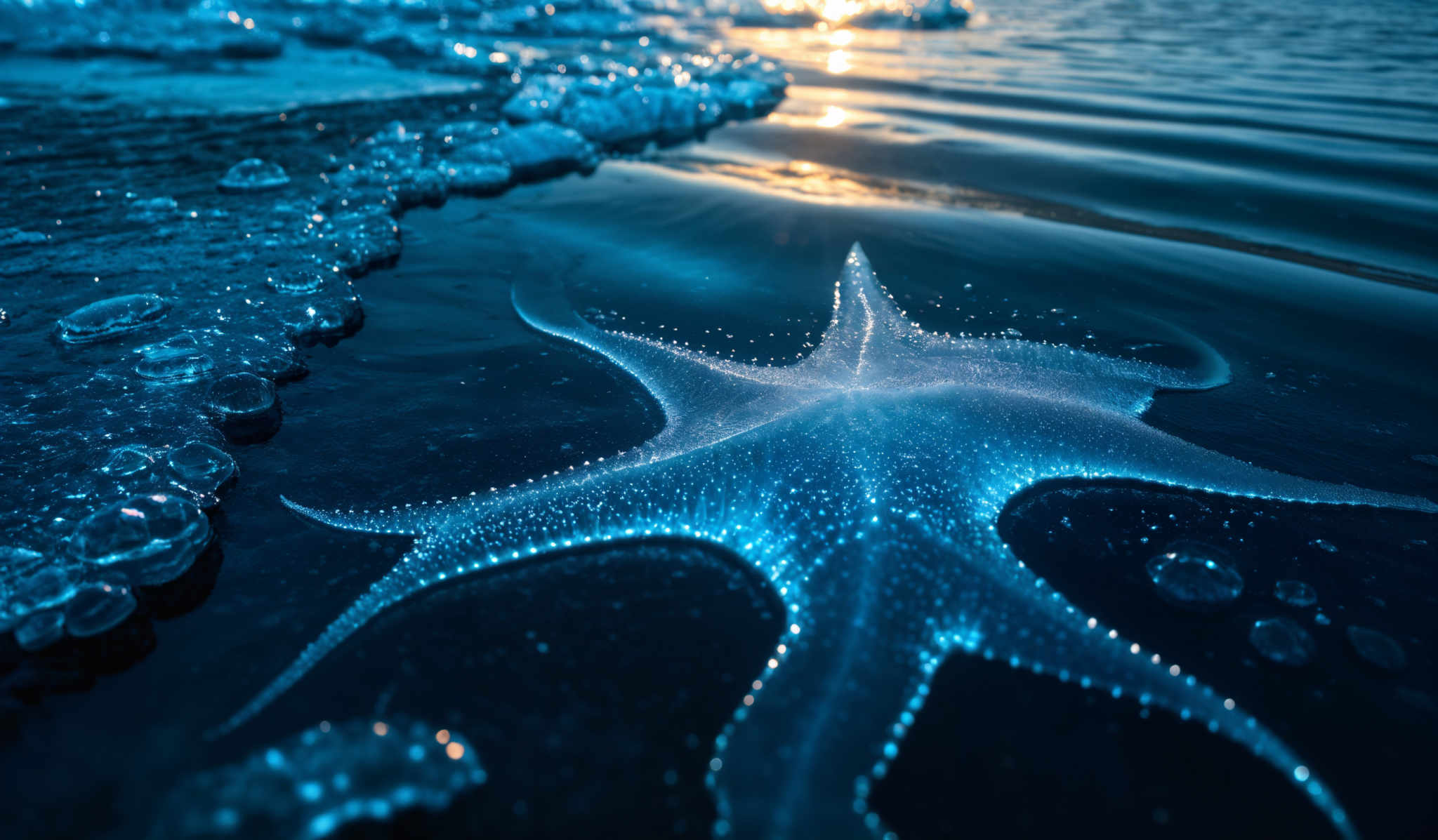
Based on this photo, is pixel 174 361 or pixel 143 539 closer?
pixel 143 539

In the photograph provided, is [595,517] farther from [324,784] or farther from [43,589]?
[43,589]

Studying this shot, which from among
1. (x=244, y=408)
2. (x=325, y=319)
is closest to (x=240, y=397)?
(x=244, y=408)

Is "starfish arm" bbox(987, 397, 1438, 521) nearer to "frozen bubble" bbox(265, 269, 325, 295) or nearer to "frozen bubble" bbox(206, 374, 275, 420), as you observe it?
"frozen bubble" bbox(206, 374, 275, 420)

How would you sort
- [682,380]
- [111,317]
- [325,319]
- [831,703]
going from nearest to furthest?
[831,703]
[682,380]
[111,317]
[325,319]

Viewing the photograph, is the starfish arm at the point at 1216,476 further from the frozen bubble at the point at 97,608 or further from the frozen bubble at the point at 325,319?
the frozen bubble at the point at 325,319

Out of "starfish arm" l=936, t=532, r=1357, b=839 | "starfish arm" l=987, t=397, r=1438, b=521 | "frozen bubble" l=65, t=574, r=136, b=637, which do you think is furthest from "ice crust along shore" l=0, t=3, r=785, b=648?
"starfish arm" l=987, t=397, r=1438, b=521

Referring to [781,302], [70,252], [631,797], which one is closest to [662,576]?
[631,797]
